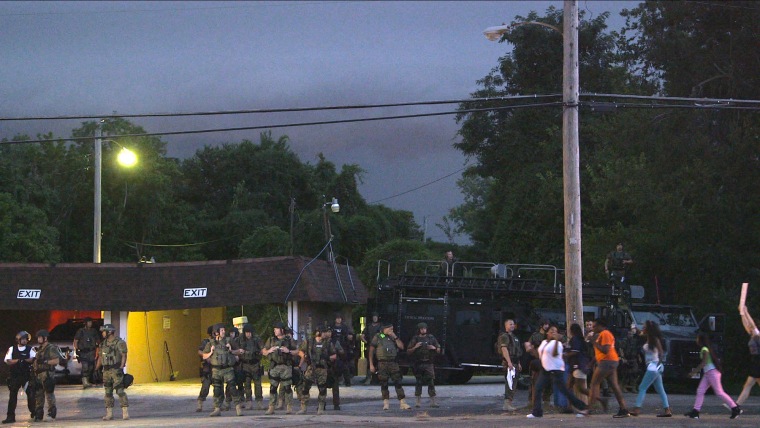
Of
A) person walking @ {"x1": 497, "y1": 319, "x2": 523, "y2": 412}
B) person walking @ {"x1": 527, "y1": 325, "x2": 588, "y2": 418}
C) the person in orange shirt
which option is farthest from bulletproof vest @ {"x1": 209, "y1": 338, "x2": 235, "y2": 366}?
the person in orange shirt

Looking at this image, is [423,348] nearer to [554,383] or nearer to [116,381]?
[554,383]

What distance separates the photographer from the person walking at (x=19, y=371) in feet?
64.9

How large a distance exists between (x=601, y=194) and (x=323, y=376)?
21.3 m

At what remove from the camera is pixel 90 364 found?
26.5 metres

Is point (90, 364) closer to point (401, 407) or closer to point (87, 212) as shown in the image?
point (401, 407)

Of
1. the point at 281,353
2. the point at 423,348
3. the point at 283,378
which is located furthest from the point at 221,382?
the point at 423,348

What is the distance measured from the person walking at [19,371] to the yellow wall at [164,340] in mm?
8427

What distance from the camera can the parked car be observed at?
2812 centimetres

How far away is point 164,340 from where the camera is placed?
3075 cm

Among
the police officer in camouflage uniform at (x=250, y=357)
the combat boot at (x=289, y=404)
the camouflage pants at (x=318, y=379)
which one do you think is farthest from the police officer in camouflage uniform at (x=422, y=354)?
the police officer in camouflage uniform at (x=250, y=357)

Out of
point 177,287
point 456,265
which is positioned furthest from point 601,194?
point 177,287

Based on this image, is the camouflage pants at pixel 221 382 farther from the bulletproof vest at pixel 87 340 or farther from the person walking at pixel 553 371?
the bulletproof vest at pixel 87 340

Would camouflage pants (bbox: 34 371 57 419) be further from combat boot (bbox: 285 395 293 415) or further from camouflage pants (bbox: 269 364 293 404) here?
combat boot (bbox: 285 395 293 415)

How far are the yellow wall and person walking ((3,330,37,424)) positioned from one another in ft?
27.6
